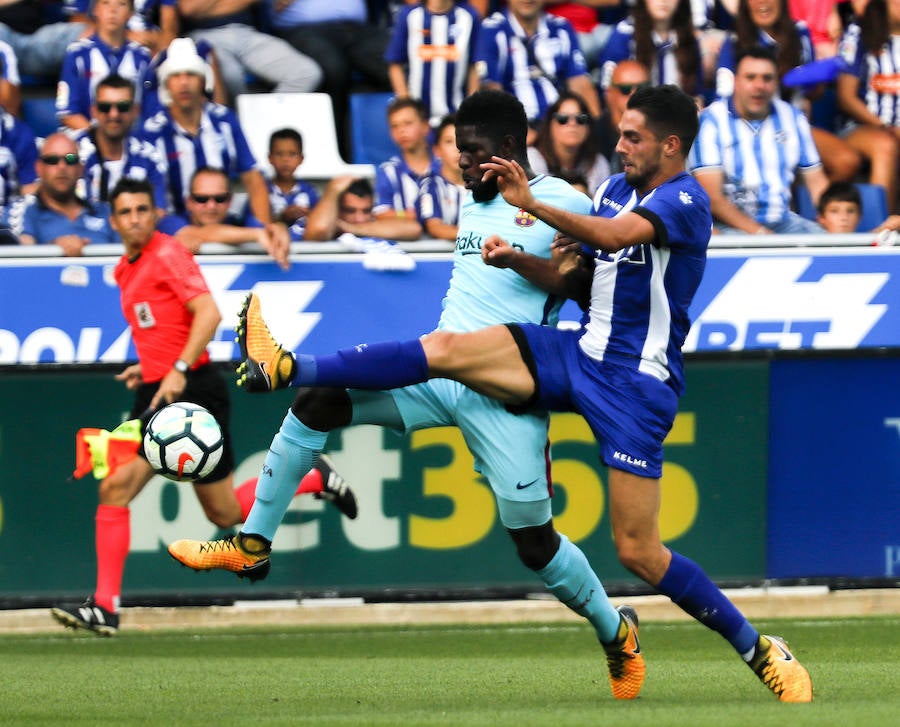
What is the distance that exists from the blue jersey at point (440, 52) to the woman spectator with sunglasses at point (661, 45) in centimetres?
95

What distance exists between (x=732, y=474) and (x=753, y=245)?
1.26m

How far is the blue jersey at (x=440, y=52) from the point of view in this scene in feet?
36.8

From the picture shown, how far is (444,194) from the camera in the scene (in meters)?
10.1

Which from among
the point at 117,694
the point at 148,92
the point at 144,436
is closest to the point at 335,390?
the point at 144,436

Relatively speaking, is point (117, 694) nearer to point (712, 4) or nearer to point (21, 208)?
point (21, 208)

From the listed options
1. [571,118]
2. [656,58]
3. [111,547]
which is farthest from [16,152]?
[656,58]

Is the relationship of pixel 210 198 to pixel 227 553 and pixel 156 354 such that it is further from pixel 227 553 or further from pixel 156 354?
pixel 227 553

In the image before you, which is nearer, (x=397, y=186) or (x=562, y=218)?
(x=562, y=218)

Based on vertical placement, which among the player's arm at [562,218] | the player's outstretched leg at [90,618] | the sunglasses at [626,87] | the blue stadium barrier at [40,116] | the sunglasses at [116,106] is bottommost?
the player's outstretched leg at [90,618]

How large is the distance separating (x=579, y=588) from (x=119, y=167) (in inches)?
199

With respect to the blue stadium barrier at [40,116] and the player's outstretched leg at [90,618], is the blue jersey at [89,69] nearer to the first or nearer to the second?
the blue stadium barrier at [40,116]

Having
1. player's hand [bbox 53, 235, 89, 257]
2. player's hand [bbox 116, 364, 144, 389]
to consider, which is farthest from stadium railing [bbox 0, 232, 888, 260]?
player's hand [bbox 116, 364, 144, 389]

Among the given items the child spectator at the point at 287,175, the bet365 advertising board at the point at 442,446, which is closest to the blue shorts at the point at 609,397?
the bet365 advertising board at the point at 442,446

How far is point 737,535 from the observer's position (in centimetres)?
933
